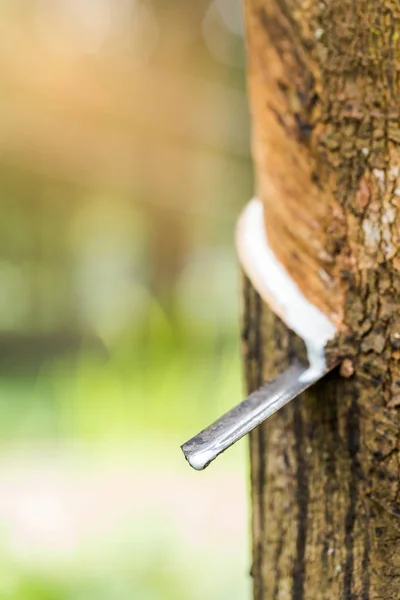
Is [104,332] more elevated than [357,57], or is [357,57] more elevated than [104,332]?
[104,332]

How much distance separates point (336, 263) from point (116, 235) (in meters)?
3.31

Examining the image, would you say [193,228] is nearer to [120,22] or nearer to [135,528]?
[120,22]

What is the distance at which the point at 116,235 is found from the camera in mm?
3742

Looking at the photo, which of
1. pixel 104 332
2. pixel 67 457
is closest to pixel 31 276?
pixel 104 332

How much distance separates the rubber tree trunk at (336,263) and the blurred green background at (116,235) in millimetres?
1767

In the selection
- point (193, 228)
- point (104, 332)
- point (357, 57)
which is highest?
point (193, 228)

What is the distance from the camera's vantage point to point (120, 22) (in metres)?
3.35

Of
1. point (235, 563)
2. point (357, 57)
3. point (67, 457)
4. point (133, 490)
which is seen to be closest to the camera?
point (357, 57)

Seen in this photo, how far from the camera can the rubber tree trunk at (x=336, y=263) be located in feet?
1.55

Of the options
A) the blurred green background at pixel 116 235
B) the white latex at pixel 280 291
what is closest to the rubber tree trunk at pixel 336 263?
the white latex at pixel 280 291

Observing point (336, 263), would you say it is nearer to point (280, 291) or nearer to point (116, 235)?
point (280, 291)

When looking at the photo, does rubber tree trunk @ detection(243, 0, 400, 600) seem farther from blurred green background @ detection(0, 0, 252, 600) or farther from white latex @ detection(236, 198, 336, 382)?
blurred green background @ detection(0, 0, 252, 600)

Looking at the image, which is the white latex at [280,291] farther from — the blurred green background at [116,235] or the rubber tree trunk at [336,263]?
the blurred green background at [116,235]

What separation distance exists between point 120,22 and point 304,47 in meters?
3.19
